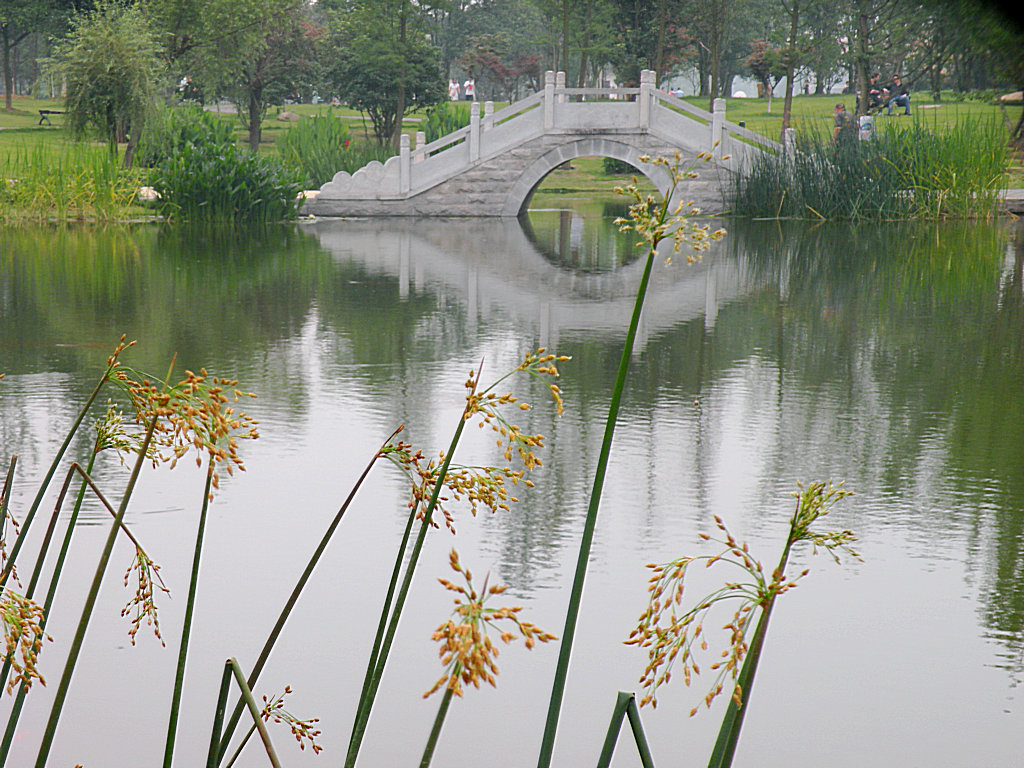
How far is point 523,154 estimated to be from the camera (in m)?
23.9

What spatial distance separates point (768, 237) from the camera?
1748 cm

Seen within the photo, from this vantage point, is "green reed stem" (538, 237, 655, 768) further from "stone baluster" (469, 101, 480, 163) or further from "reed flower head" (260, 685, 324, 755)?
"stone baluster" (469, 101, 480, 163)

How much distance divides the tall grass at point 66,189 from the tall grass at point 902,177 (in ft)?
35.1

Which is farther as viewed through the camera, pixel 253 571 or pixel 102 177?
pixel 102 177

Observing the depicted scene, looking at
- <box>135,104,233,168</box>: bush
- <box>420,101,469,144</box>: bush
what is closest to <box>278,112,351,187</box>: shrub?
<box>420,101,469,144</box>: bush

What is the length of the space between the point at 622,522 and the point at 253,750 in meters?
1.86

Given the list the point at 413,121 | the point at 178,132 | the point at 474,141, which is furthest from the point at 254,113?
the point at 178,132

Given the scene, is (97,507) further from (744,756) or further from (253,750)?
(744,756)

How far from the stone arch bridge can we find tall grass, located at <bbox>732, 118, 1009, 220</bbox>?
216cm

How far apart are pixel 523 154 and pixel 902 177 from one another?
687 cm

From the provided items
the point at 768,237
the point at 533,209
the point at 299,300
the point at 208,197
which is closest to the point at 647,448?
the point at 299,300

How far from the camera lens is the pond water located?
2811mm

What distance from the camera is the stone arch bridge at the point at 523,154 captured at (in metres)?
23.5

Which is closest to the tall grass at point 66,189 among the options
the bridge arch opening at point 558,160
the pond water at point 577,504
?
the bridge arch opening at point 558,160
